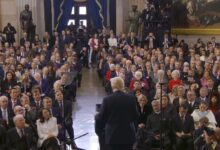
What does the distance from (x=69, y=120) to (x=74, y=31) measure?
44.2ft

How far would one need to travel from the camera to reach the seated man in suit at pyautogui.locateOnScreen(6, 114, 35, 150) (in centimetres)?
828

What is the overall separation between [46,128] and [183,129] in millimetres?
2589

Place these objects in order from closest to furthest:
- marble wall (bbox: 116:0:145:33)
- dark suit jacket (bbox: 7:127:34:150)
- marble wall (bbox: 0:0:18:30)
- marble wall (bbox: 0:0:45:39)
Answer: dark suit jacket (bbox: 7:127:34:150) → marble wall (bbox: 0:0:45:39) → marble wall (bbox: 0:0:18:30) → marble wall (bbox: 116:0:145:33)

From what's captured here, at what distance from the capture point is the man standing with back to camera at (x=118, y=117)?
6855 mm

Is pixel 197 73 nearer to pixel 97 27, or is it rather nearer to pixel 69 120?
pixel 69 120

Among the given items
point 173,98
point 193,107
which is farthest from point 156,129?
point 173,98

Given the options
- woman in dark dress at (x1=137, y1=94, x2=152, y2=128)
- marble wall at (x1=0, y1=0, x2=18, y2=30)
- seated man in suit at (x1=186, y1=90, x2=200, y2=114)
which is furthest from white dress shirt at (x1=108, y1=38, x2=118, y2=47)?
woman in dark dress at (x1=137, y1=94, x2=152, y2=128)

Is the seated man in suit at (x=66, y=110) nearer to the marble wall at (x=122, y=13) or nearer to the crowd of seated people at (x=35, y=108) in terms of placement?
the crowd of seated people at (x=35, y=108)

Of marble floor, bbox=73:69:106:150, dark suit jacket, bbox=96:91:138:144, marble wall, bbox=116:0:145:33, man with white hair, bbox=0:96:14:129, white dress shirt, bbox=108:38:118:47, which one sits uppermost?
marble wall, bbox=116:0:145:33

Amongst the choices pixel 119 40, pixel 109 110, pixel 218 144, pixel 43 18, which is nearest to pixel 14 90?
pixel 109 110

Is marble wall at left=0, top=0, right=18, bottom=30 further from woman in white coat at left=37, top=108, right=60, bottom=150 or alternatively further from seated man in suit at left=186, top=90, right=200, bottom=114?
woman in white coat at left=37, top=108, right=60, bottom=150

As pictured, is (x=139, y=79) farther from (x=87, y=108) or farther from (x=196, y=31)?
(x=196, y=31)

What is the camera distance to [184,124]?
8.88m

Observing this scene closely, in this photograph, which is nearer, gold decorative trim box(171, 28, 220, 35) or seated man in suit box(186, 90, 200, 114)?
seated man in suit box(186, 90, 200, 114)
